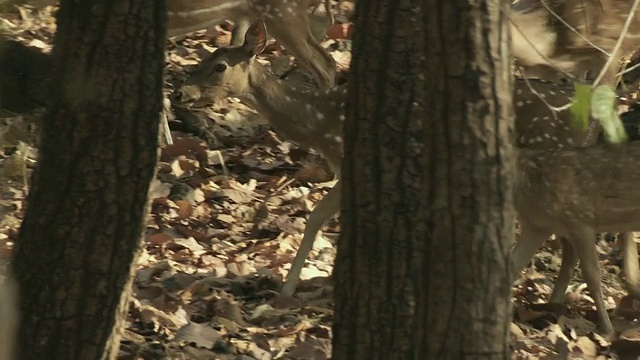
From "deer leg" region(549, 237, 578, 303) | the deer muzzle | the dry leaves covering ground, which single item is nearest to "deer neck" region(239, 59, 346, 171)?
the deer muzzle

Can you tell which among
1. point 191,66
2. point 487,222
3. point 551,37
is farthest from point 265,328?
point 191,66

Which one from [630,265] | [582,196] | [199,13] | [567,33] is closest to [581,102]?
[582,196]

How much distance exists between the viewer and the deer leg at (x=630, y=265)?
8.16 metres

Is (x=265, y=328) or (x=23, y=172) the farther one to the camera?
(x=23, y=172)

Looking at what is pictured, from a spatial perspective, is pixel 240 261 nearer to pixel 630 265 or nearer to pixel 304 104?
pixel 304 104

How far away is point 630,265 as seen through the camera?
827cm

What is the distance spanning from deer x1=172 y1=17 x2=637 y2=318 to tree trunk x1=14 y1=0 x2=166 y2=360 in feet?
9.62

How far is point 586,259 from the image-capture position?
24.3 ft

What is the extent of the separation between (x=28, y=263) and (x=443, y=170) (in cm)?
171

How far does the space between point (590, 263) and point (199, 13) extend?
4.59m

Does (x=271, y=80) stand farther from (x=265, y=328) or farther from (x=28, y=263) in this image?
(x=28, y=263)

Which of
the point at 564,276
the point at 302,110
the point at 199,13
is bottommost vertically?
the point at 564,276

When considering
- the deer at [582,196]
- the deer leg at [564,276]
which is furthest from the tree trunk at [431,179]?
the deer leg at [564,276]

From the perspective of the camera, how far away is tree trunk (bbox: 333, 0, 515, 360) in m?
3.95
